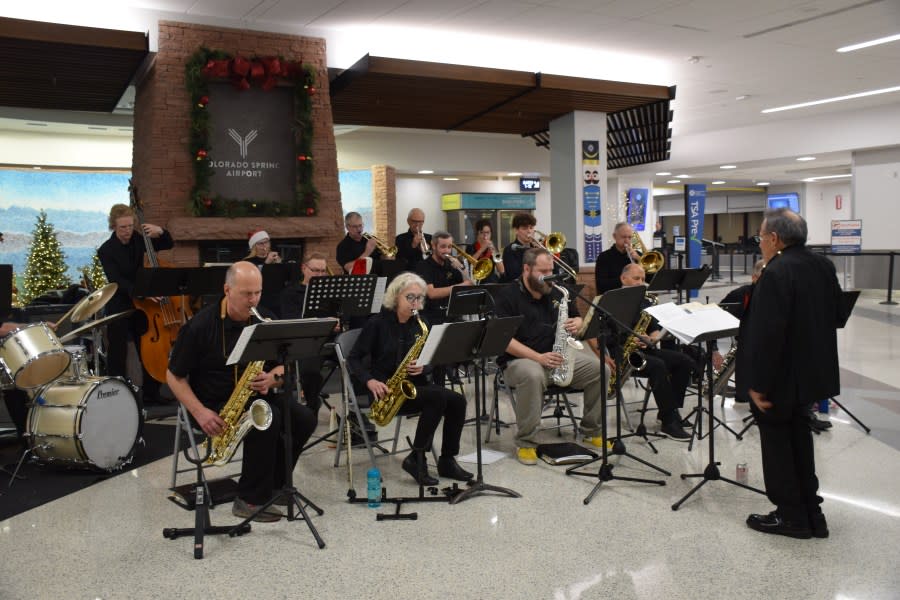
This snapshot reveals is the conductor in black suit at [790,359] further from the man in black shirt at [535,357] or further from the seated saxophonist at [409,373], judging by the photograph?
the seated saxophonist at [409,373]

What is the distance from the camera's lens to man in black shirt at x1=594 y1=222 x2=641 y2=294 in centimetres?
707

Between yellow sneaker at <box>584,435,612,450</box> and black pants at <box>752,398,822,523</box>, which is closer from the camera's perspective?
black pants at <box>752,398,822,523</box>

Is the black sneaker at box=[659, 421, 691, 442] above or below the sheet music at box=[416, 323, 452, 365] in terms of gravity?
below

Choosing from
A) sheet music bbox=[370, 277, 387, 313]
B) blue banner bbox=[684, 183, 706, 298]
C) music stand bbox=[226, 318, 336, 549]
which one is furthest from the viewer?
blue banner bbox=[684, 183, 706, 298]

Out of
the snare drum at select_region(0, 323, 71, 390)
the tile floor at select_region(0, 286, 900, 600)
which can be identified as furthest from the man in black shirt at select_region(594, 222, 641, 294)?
the snare drum at select_region(0, 323, 71, 390)

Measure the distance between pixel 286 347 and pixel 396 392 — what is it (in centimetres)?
110

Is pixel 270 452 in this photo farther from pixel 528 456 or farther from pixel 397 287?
pixel 528 456

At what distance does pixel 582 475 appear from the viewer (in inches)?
179

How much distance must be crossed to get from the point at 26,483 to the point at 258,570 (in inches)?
85.2

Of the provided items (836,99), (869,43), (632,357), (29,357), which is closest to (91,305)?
(29,357)

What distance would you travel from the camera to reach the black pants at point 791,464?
3564 mm

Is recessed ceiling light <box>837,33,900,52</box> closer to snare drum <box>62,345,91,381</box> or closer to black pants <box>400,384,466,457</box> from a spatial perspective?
black pants <box>400,384,466,457</box>

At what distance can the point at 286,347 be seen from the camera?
11.4 feet

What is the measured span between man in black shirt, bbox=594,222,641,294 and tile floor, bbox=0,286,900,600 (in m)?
2.56
